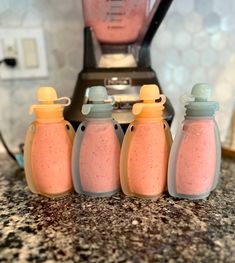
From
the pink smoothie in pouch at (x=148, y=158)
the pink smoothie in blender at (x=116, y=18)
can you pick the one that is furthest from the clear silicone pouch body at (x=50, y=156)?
the pink smoothie in blender at (x=116, y=18)

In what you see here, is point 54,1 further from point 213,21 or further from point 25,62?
point 213,21

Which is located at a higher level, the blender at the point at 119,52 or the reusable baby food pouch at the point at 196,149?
the blender at the point at 119,52

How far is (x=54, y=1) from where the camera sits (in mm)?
780

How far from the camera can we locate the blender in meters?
0.60

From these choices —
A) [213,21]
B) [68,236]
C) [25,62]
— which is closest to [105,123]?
[68,236]

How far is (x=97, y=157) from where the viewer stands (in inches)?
19.7

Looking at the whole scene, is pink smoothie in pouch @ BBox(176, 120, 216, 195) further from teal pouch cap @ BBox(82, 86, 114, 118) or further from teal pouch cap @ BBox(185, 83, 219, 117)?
teal pouch cap @ BBox(82, 86, 114, 118)

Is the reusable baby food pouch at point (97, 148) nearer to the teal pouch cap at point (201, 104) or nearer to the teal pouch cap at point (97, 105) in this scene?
the teal pouch cap at point (97, 105)

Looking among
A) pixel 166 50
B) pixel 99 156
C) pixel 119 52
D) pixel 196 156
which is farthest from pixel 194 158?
pixel 166 50

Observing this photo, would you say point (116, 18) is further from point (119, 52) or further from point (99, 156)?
point (99, 156)

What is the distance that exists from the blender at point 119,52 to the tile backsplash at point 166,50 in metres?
0.15

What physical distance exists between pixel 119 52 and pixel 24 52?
25 cm

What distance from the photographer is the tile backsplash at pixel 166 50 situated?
785mm

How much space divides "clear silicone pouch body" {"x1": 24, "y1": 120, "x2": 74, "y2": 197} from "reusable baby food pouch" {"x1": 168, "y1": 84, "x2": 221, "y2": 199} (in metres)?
0.17
